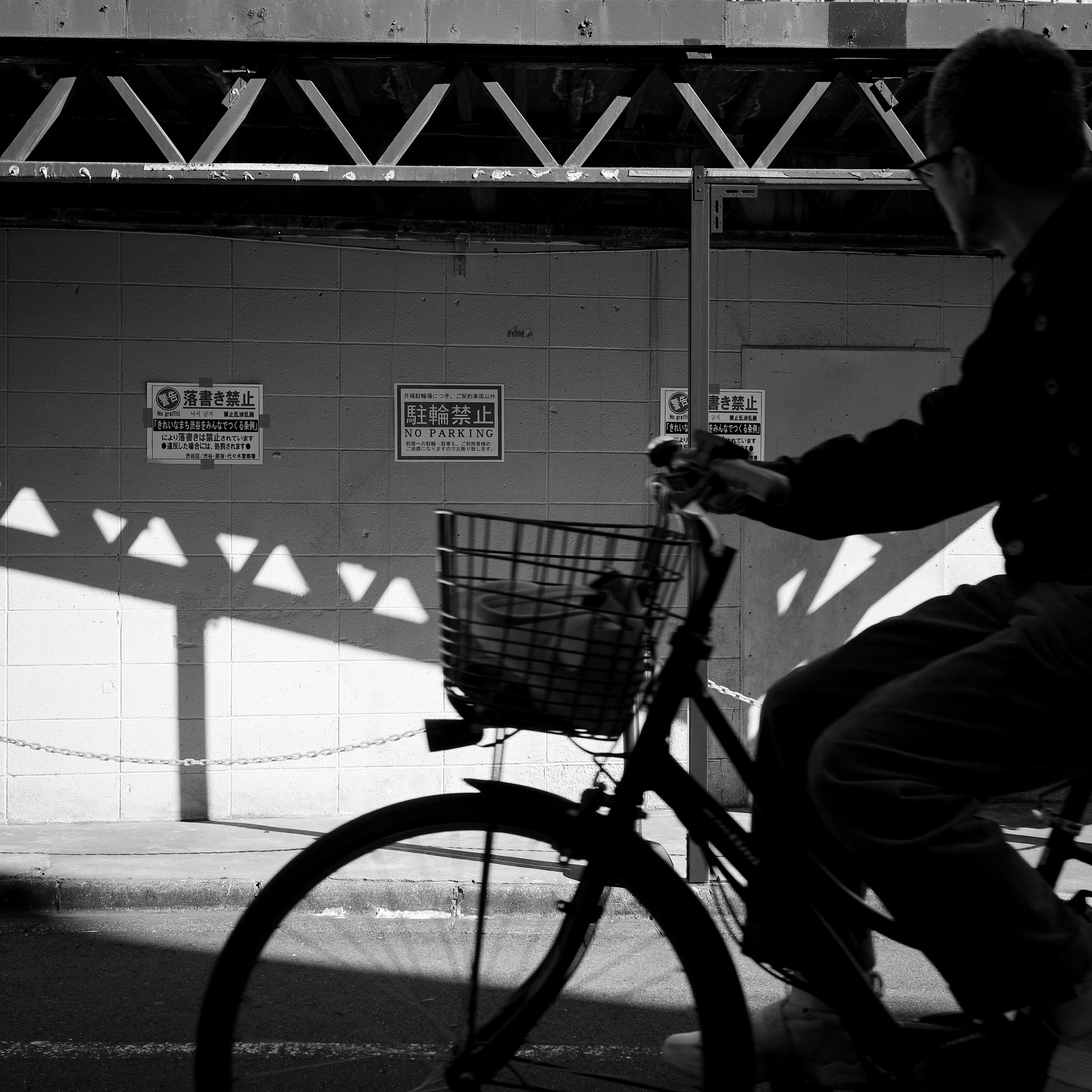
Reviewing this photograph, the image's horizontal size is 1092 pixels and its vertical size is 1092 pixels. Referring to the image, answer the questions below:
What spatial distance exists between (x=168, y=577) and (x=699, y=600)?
4832 millimetres

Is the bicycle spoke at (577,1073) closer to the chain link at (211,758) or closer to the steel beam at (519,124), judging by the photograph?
the chain link at (211,758)

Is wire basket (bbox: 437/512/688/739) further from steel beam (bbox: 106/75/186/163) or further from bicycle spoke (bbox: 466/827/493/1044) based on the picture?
steel beam (bbox: 106/75/186/163)

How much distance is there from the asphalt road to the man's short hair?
1.41 metres

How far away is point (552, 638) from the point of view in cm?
174

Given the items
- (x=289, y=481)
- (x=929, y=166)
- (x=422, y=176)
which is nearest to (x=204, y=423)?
(x=289, y=481)

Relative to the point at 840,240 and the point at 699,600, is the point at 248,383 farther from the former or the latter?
the point at 699,600

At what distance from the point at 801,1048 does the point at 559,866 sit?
0.52 metres

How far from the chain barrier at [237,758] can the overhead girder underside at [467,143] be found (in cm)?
256

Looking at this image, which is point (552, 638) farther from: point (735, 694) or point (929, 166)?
point (735, 694)

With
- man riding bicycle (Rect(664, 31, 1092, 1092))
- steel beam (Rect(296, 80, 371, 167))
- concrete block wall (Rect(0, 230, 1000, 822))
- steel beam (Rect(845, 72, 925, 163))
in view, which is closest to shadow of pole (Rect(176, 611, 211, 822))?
concrete block wall (Rect(0, 230, 1000, 822))

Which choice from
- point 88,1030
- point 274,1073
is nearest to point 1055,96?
point 274,1073

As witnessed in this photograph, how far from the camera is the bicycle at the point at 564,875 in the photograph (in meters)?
1.77

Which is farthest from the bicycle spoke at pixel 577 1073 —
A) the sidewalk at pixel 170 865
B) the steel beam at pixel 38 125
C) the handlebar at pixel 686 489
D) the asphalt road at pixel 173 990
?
the steel beam at pixel 38 125

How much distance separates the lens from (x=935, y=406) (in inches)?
80.4
